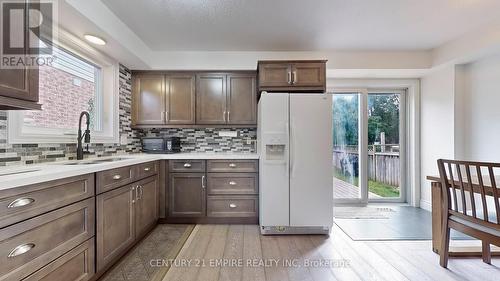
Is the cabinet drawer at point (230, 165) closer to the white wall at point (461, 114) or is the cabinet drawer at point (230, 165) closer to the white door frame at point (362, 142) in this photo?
the white door frame at point (362, 142)

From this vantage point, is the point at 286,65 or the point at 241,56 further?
the point at 241,56

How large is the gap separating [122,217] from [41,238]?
850mm

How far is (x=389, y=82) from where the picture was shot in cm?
403

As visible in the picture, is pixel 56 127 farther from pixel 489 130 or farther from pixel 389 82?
pixel 489 130

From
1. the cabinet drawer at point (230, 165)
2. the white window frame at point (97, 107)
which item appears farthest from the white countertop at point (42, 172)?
the cabinet drawer at point (230, 165)

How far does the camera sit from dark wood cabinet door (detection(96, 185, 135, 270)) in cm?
185

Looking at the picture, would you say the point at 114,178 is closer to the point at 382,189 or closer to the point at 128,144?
the point at 128,144

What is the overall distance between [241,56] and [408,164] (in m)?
3.29

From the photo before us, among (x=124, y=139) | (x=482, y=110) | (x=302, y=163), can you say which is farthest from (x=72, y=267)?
(x=482, y=110)

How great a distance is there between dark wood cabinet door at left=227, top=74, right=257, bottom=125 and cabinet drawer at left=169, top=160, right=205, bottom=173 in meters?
0.76

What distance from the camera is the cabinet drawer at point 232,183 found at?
3.14m

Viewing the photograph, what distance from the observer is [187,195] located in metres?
3.15

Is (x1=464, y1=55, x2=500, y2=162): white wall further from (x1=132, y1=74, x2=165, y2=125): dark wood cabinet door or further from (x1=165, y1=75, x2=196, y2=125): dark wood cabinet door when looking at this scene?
(x1=132, y1=74, x2=165, y2=125): dark wood cabinet door

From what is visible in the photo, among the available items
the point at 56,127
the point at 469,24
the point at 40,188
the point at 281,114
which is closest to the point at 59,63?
the point at 56,127
